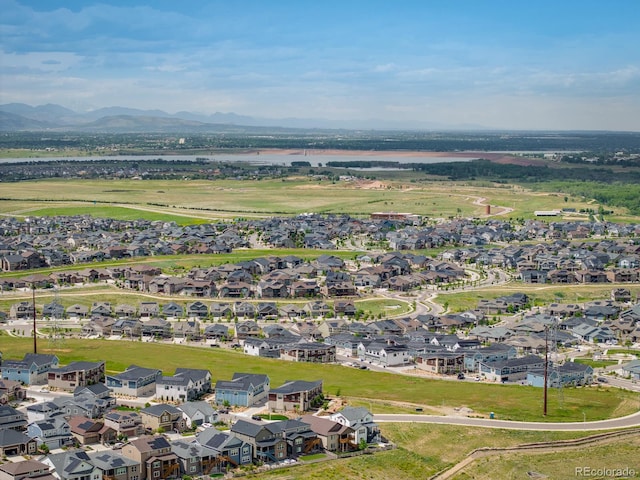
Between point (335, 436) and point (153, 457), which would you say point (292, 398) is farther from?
point (153, 457)

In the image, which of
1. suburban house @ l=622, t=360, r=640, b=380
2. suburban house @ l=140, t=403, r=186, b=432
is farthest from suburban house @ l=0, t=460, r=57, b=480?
suburban house @ l=622, t=360, r=640, b=380

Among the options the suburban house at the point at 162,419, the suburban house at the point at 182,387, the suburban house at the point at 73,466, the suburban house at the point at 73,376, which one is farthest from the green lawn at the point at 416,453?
the suburban house at the point at 73,376

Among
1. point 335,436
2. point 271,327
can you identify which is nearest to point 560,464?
point 335,436

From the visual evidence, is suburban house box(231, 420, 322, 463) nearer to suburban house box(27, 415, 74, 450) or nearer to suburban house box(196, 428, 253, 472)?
suburban house box(196, 428, 253, 472)

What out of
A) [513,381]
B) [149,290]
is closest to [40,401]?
[513,381]

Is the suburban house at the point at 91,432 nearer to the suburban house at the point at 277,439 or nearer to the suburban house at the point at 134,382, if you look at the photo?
the suburban house at the point at 277,439

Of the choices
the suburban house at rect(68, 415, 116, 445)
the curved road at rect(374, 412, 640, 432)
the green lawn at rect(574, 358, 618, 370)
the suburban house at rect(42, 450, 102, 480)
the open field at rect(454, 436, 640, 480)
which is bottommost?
the green lawn at rect(574, 358, 618, 370)
